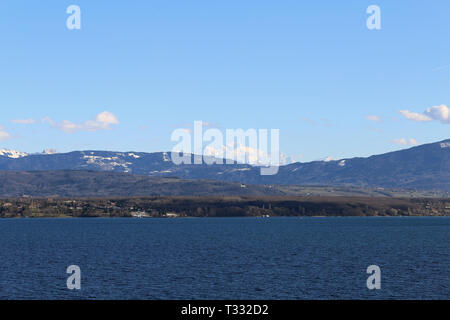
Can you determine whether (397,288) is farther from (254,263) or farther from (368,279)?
(254,263)

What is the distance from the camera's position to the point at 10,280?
12231 centimetres
